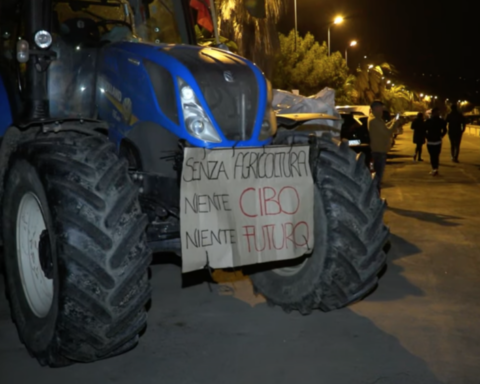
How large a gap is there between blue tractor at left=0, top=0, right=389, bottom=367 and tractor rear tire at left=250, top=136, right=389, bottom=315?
1 cm

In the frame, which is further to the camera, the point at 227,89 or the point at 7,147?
the point at 7,147

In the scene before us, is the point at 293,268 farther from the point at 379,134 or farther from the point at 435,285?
the point at 379,134

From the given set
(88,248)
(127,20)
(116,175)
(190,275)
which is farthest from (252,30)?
(88,248)

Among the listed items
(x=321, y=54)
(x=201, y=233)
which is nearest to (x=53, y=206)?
(x=201, y=233)

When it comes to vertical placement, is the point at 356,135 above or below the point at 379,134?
below

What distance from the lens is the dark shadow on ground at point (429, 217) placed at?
453 inches

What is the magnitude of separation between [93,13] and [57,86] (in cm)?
77

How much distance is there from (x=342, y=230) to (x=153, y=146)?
157 cm

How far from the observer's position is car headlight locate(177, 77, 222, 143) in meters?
5.33

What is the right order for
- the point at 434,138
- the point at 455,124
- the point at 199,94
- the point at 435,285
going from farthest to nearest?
the point at 455,124, the point at 434,138, the point at 435,285, the point at 199,94

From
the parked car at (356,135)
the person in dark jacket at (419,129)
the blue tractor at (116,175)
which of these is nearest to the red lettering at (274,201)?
the blue tractor at (116,175)

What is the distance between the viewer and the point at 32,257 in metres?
5.74

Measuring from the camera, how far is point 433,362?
5258 millimetres

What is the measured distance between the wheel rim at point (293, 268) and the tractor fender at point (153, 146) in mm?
1251
